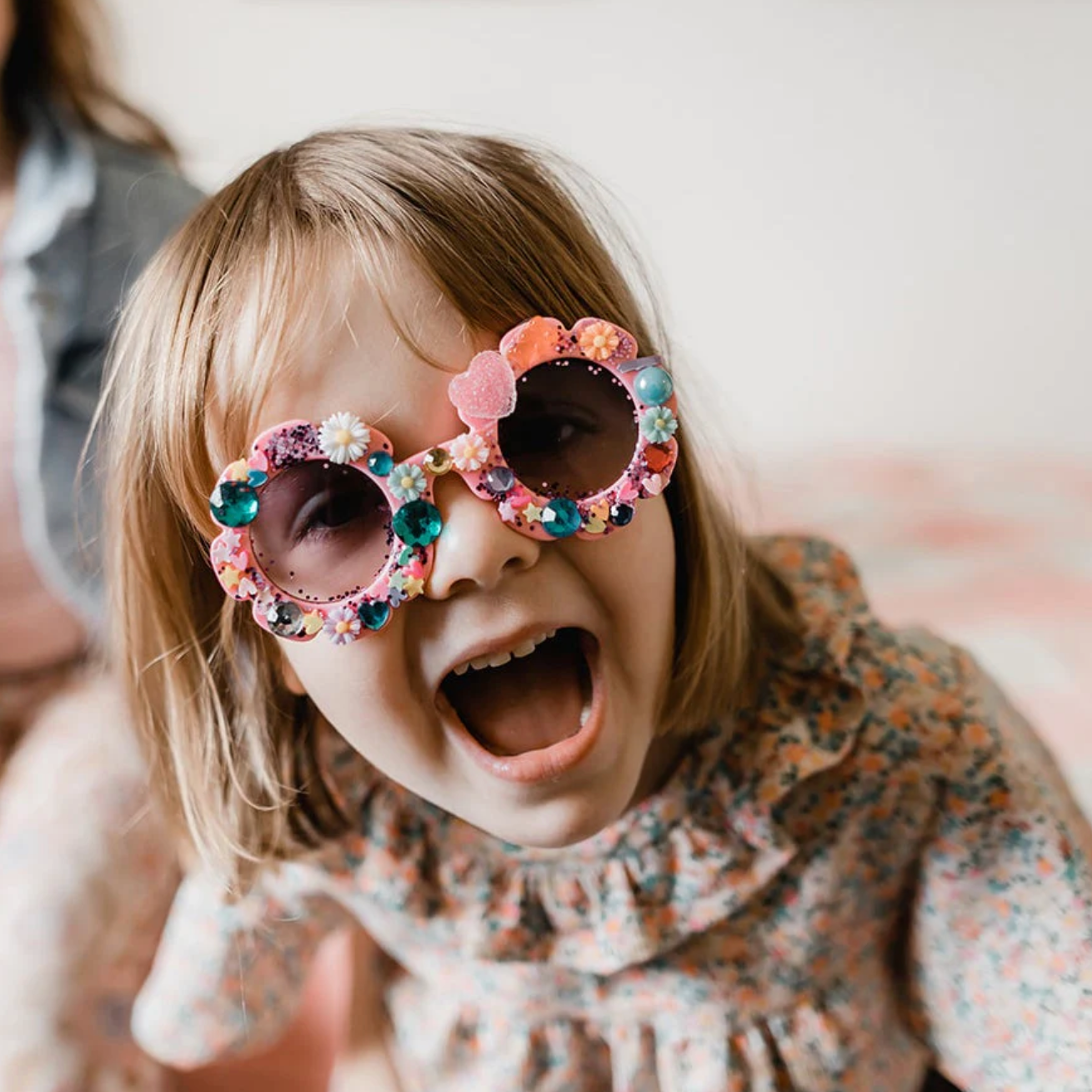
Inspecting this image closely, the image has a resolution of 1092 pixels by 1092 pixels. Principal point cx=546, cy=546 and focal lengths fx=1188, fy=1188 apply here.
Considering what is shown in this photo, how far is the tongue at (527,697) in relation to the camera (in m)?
0.54

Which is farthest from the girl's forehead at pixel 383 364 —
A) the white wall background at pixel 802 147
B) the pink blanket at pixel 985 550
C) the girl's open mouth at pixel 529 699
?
the white wall background at pixel 802 147

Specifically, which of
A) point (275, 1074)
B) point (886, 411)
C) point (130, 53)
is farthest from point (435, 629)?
point (130, 53)

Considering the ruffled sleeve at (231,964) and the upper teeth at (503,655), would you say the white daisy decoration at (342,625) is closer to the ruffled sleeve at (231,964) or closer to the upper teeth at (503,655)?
the upper teeth at (503,655)

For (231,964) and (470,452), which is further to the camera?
(231,964)

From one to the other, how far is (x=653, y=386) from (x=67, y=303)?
0.60 m

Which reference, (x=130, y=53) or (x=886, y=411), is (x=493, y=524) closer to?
(x=886, y=411)

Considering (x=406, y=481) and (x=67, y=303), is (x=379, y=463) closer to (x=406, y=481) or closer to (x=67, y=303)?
(x=406, y=481)

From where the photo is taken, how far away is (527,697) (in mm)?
553

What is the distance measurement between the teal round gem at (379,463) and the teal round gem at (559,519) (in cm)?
7

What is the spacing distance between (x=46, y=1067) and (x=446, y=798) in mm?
431

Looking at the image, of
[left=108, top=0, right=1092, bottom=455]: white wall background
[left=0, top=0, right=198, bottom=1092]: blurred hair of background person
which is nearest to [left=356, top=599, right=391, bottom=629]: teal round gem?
[left=0, top=0, right=198, bottom=1092]: blurred hair of background person

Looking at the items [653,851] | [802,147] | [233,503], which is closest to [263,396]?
[233,503]

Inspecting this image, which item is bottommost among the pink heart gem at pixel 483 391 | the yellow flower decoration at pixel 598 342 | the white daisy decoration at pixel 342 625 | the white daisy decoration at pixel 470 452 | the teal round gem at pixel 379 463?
the white daisy decoration at pixel 342 625

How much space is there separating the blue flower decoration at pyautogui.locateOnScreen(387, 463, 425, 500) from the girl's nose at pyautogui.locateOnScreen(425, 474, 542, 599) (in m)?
0.01
